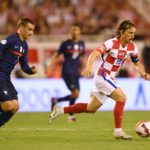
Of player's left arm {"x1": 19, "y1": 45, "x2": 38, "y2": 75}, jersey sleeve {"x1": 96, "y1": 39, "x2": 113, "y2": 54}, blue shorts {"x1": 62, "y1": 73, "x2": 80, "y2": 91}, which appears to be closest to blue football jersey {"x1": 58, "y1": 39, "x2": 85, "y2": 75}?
blue shorts {"x1": 62, "y1": 73, "x2": 80, "y2": 91}

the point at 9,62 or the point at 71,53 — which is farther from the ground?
the point at 9,62

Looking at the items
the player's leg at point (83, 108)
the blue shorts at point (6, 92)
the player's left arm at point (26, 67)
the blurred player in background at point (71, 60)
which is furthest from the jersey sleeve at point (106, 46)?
the blurred player in background at point (71, 60)

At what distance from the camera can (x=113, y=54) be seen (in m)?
10.9

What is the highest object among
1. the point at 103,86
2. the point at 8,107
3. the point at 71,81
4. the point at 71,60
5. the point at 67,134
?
the point at 103,86

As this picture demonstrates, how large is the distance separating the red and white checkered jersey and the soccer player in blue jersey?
133cm

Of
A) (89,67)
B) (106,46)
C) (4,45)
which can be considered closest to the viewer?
(89,67)

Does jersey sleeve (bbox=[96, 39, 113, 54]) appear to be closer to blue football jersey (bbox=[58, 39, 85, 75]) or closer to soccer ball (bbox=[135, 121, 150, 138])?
soccer ball (bbox=[135, 121, 150, 138])

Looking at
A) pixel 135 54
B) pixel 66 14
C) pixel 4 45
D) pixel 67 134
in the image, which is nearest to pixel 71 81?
pixel 67 134

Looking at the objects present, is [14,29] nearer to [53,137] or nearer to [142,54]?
[142,54]

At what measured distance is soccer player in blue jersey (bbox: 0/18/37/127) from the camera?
10281 millimetres

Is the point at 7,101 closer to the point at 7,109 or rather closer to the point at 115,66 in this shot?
the point at 7,109

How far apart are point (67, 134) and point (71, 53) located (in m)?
4.99

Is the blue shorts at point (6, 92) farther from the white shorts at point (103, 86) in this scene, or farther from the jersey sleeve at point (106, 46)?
the jersey sleeve at point (106, 46)

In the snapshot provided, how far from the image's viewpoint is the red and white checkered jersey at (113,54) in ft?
35.3
